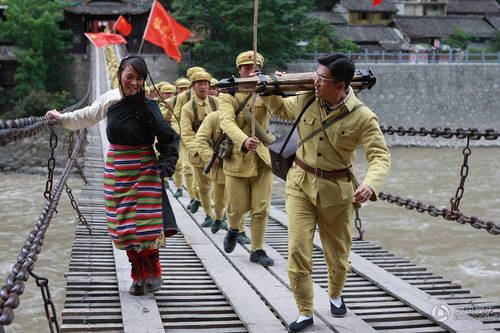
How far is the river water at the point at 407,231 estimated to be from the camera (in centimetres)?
977

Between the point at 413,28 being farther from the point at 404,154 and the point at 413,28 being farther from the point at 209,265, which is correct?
the point at 209,265

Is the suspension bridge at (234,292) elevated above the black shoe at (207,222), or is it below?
above

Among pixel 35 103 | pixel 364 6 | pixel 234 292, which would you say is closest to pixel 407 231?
pixel 234 292

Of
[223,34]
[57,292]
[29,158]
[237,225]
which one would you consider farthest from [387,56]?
[237,225]

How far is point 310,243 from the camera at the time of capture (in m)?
3.61

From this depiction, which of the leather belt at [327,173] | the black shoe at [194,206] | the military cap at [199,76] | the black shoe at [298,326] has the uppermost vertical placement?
the military cap at [199,76]

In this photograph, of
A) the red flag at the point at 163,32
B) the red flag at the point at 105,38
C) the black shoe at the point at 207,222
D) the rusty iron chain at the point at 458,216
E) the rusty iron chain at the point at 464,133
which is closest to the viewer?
the rusty iron chain at the point at 458,216

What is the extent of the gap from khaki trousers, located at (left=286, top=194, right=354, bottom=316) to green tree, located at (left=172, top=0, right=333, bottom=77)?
23.8 m

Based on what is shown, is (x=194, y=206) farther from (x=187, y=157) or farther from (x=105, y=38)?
(x=105, y=38)

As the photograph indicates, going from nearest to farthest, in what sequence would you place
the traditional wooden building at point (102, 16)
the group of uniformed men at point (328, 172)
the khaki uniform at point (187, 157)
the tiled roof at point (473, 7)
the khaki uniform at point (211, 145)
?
the group of uniformed men at point (328, 172), the khaki uniform at point (211, 145), the khaki uniform at point (187, 157), the traditional wooden building at point (102, 16), the tiled roof at point (473, 7)

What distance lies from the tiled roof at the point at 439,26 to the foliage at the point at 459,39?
0.56m

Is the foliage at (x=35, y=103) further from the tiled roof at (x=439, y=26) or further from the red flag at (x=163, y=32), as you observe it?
the tiled roof at (x=439, y=26)

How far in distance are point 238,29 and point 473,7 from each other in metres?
23.5

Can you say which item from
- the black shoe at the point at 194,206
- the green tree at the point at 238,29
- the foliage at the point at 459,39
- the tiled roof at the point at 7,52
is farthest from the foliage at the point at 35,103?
the foliage at the point at 459,39
